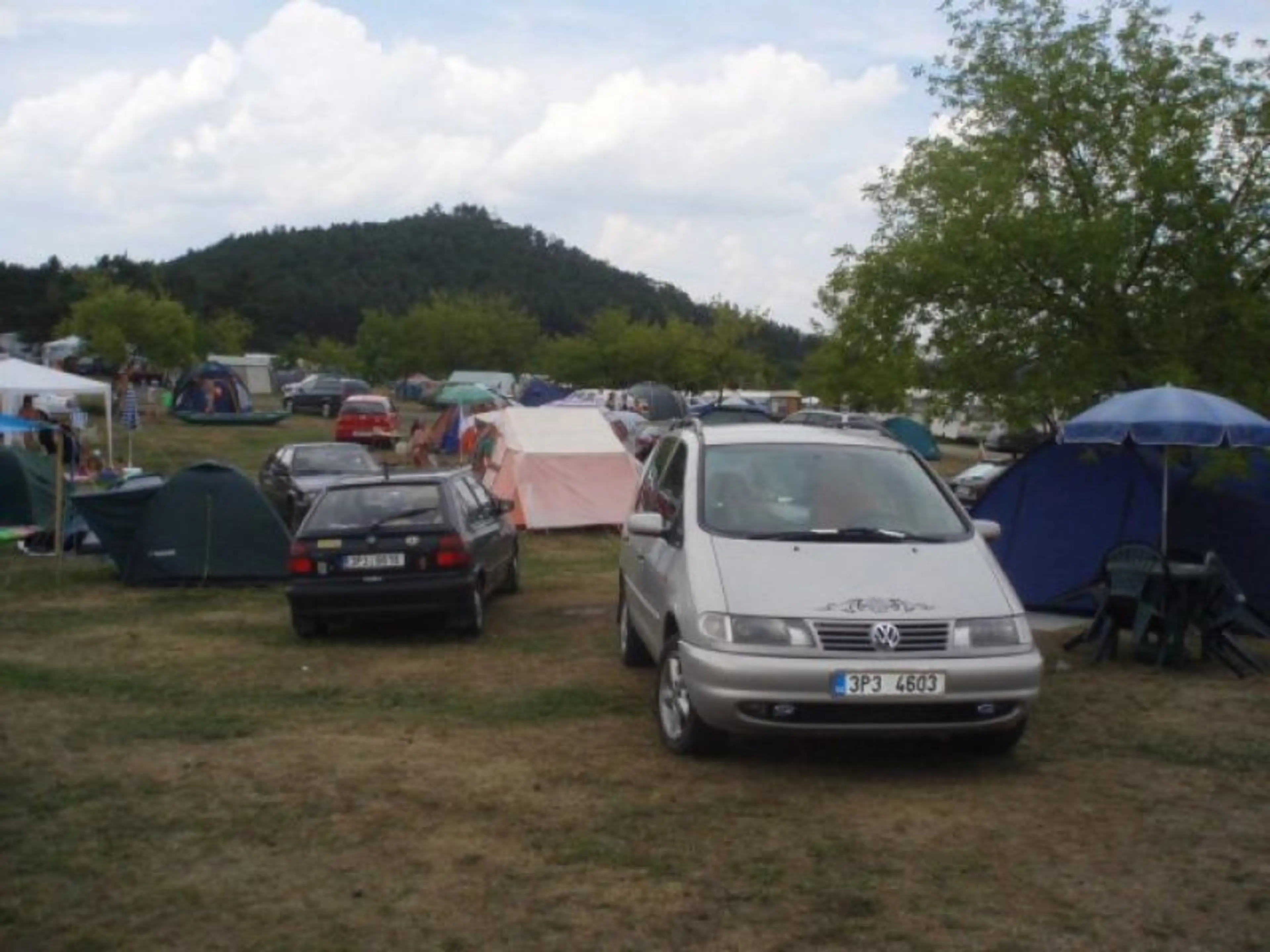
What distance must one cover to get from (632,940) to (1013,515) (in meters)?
8.88

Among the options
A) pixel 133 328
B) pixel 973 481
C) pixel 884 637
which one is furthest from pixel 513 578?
pixel 133 328

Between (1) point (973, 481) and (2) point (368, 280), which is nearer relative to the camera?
(1) point (973, 481)

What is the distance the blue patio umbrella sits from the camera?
1034cm

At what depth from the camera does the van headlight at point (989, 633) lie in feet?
23.7

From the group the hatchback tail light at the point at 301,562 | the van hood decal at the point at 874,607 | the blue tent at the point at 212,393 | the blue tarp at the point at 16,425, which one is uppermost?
the blue tent at the point at 212,393

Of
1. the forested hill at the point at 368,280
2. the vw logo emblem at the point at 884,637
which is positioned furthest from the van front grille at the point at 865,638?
the forested hill at the point at 368,280

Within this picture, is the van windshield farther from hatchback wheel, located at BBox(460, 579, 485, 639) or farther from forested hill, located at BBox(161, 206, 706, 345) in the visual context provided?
forested hill, located at BBox(161, 206, 706, 345)

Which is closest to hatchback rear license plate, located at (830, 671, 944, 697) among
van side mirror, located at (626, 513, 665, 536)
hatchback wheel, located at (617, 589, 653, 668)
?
van side mirror, located at (626, 513, 665, 536)

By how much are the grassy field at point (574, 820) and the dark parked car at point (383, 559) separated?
0.87 meters

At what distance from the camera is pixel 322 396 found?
58.5 metres

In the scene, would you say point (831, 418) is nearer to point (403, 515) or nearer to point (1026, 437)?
point (1026, 437)

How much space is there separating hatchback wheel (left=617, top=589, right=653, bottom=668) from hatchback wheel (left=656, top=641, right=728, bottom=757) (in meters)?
2.16

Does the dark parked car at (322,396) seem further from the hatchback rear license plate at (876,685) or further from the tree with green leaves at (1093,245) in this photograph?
the hatchback rear license plate at (876,685)

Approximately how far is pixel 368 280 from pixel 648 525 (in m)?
127
